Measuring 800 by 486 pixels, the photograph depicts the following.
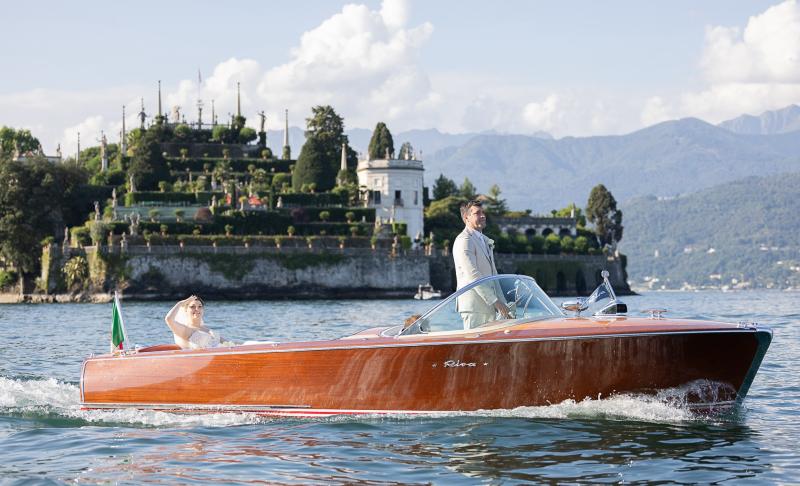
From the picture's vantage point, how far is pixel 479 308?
46.6ft

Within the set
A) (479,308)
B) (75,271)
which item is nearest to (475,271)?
(479,308)

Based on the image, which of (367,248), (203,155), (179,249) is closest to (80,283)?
(179,249)

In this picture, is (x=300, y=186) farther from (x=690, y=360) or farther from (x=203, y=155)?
(x=690, y=360)

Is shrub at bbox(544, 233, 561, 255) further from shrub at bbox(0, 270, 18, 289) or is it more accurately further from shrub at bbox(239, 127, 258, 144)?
shrub at bbox(0, 270, 18, 289)

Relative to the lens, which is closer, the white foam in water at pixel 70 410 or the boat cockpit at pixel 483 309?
the boat cockpit at pixel 483 309

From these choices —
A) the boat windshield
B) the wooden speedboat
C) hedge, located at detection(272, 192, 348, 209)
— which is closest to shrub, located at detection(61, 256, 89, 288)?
hedge, located at detection(272, 192, 348, 209)

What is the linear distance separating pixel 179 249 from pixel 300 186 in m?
15.8

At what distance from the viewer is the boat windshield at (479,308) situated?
14.2 m

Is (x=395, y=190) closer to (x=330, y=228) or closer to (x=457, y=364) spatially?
(x=330, y=228)

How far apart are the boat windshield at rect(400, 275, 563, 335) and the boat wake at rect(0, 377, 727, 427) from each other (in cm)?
97

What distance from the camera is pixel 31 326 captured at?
126 feet

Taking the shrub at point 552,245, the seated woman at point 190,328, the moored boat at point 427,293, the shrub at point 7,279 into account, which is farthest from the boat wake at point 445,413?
the shrub at point 552,245

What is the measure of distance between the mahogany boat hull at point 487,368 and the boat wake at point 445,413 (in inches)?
2.8

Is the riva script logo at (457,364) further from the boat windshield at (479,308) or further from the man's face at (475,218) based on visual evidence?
the man's face at (475,218)
